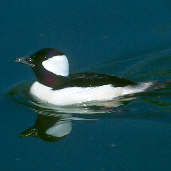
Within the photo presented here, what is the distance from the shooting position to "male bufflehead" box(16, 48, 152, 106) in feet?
33.5

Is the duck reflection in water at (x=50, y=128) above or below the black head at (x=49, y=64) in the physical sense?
below

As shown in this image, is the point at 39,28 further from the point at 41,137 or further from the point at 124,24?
the point at 41,137

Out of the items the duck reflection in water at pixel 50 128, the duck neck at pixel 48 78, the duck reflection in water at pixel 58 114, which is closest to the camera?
the duck reflection in water at pixel 50 128

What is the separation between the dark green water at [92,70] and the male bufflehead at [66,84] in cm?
24

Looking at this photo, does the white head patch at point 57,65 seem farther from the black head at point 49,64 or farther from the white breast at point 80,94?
the white breast at point 80,94

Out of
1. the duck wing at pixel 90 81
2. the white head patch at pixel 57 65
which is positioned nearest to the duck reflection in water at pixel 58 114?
the duck wing at pixel 90 81

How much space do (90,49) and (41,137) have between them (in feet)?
11.3

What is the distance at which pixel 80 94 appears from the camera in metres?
10.2

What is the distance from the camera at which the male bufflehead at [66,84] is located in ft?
33.5

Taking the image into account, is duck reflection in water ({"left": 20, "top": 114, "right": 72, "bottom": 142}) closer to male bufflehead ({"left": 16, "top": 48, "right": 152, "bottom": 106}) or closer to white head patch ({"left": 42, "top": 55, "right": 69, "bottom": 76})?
male bufflehead ({"left": 16, "top": 48, "right": 152, "bottom": 106})

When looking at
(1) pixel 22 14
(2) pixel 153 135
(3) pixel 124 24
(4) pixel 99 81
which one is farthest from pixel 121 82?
(1) pixel 22 14

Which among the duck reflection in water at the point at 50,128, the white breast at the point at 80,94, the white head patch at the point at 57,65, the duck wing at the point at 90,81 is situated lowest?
the duck reflection in water at the point at 50,128

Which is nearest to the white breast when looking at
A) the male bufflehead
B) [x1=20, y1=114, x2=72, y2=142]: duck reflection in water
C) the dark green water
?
the male bufflehead

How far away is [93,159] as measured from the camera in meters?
8.65
